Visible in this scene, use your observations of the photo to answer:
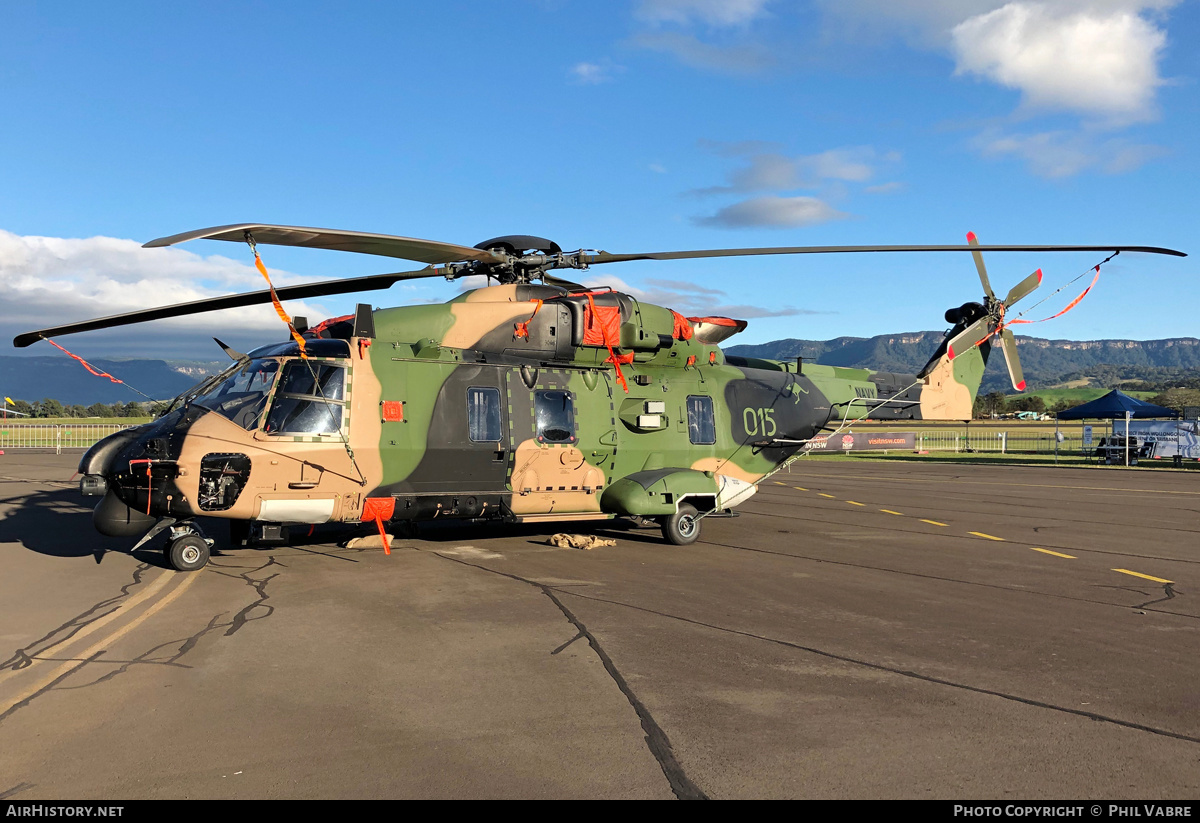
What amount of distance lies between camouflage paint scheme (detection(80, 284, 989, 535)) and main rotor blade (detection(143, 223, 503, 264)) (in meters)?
1.47

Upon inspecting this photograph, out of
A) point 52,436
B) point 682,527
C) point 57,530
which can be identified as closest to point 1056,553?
point 682,527

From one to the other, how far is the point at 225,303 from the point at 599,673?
7190mm

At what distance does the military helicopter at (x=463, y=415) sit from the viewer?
32.0 feet

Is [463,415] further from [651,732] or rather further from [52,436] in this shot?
[52,436]

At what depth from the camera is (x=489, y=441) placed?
11625mm

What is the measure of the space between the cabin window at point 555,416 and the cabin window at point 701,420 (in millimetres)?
2378

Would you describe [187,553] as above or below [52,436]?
below

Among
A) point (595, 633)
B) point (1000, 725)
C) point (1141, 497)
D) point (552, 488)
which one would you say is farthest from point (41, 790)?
point (1141, 497)

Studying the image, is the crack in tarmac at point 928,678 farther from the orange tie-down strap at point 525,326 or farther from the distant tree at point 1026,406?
the distant tree at point 1026,406

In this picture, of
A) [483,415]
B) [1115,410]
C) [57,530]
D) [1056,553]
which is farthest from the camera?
[1115,410]

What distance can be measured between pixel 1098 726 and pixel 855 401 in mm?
11576

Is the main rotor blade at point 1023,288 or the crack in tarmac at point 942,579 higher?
the main rotor blade at point 1023,288

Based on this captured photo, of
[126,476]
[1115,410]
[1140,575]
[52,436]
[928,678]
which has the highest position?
[1115,410]

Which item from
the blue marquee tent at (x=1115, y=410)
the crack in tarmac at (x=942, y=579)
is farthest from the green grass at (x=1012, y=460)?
the crack in tarmac at (x=942, y=579)
